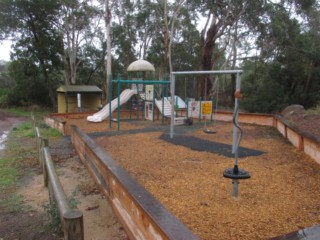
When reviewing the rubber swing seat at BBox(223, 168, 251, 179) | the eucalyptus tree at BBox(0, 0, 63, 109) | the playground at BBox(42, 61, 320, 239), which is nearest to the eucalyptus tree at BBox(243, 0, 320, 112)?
the playground at BBox(42, 61, 320, 239)

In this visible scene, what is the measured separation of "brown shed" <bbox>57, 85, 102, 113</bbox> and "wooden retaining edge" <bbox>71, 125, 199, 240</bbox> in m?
16.5

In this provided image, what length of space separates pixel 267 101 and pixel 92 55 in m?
18.3

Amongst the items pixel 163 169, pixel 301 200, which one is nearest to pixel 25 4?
pixel 163 169

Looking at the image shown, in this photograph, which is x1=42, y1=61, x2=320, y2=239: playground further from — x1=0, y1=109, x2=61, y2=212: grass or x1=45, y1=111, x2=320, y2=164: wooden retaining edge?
x1=0, y1=109, x2=61, y2=212: grass

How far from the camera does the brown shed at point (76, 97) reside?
69.5 ft

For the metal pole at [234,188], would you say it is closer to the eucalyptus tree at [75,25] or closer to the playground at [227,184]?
the playground at [227,184]

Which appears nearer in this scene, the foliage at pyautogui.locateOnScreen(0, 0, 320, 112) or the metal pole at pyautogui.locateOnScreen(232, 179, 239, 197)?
the metal pole at pyautogui.locateOnScreen(232, 179, 239, 197)

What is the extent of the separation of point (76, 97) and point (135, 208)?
2015cm

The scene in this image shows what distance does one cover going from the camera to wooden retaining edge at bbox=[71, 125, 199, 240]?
246cm

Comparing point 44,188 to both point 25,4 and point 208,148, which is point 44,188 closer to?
point 208,148

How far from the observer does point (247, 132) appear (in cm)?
952

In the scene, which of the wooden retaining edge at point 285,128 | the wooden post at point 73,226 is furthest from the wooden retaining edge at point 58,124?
the wooden post at point 73,226

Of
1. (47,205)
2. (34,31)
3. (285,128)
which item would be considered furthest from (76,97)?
(47,205)

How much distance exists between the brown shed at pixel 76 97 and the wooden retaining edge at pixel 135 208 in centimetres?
1647
